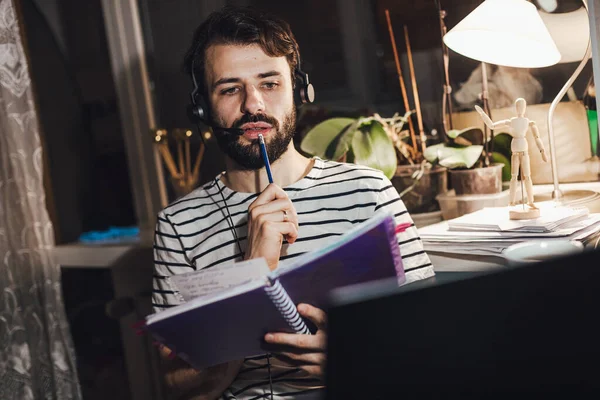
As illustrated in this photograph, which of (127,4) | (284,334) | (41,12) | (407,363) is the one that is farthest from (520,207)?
(41,12)

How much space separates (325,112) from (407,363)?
1.20 m

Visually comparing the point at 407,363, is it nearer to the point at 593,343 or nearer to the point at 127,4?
the point at 593,343

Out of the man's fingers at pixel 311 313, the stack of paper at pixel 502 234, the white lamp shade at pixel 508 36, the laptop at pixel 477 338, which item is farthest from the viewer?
the white lamp shade at pixel 508 36

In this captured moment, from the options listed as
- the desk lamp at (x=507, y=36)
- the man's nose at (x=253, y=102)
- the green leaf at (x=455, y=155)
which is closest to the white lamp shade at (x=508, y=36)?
the desk lamp at (x=507, y=36)

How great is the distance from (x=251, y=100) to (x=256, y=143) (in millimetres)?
90

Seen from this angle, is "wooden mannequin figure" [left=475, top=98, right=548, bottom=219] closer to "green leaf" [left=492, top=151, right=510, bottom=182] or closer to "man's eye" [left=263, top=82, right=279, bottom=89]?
"green leaf" [left=492, top=151, right=510, bottom=182]

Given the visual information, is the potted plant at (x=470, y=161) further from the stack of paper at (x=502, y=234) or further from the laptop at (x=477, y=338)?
the laptop at (x=477, y=338)

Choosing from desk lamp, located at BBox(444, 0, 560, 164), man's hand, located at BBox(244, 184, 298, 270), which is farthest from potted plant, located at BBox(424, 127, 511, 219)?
man's hand, located at BBox(244, 184, 298, 270)

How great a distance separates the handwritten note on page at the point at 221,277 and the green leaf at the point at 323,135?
63 centimetres

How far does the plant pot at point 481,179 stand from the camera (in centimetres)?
130

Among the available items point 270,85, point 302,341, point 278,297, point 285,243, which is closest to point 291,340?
point 302,341

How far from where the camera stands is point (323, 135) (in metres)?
1.47

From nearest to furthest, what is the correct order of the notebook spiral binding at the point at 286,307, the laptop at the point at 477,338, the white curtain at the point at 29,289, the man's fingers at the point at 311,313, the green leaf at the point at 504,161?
the laptop at the point at 477,338 → the notebook spiral binding at the point at 286,307 → the man's fingers at the point at 311,313 → the green leaf at the point at 504,161 → the white curtain at the point at 29,289

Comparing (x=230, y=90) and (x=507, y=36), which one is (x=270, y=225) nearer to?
Result: (x=230, y=90)
